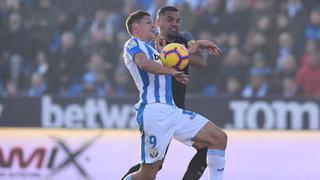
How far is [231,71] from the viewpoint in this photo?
12883 mm

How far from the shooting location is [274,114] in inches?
476

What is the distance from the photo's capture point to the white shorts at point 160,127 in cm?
705

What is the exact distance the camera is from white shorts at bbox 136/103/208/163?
705 cm

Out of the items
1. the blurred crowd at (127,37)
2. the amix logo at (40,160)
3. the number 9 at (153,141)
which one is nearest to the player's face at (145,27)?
the number 9 at (153,141)

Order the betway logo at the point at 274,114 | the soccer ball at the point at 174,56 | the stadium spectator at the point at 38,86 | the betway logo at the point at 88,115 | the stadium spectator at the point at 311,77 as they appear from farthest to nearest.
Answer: the stadium spectator at the point at 38,86, the betway logo at the point at 88,115, the stadium spectator at the point at 311,77, the betway logo at the point at 274,114, the soccer ball at the point at 174,56

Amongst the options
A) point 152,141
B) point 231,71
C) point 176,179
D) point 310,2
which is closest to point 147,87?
point 152,141

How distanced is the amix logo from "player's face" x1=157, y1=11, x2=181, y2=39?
2.88m

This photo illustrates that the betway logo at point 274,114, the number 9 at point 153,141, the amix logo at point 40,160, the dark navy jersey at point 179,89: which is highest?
the dark navy jersey at point 179,89

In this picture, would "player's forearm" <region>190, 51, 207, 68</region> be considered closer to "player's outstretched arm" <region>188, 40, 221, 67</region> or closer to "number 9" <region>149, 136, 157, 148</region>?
"player's outstretched arm" <region>188, 40, 221, 67</region>

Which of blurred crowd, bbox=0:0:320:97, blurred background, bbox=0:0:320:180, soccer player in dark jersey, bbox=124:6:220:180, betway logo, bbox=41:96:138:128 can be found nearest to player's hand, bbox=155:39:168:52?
soccer player in dark jersey, bbox=124:6:220:180

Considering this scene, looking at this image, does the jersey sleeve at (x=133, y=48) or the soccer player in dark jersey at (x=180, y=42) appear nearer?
the jersey sleeve at (x=133, y=48)

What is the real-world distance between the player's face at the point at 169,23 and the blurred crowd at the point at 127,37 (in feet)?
15.8

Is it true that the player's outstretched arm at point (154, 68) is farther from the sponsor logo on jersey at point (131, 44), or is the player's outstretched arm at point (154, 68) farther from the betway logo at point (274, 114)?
the betway logo at point (274, 114)

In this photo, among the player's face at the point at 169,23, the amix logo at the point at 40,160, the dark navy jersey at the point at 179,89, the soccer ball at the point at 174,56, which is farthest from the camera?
the amix logo at the point at 40,160
